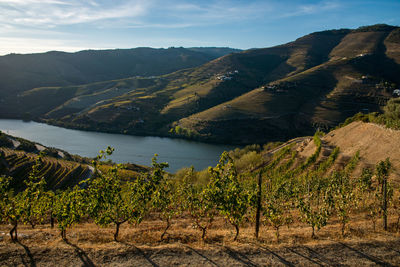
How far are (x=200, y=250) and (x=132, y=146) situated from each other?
13456 cm

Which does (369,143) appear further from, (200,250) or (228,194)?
(200,250)

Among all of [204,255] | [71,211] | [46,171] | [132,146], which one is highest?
[71,211]

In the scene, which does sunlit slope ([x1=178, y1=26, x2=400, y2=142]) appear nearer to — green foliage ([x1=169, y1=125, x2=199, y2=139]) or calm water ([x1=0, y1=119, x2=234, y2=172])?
green foliage ([x1=169, y1=125, x2=199, y2=139])

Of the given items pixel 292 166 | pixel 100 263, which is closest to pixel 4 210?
pixel 100 263

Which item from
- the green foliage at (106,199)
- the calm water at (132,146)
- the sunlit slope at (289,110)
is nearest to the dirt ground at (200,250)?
the green foliage at (106,199)

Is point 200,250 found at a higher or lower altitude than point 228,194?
lower

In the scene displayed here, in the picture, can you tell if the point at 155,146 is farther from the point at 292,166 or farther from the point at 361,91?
the point at 361,91

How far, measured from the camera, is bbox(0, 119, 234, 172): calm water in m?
125

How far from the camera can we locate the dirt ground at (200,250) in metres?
16.0

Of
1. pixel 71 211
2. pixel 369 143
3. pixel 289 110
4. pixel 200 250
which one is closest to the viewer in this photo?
pixel 200 250

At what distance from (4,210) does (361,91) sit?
199m

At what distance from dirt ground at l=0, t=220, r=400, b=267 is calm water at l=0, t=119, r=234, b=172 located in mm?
95056

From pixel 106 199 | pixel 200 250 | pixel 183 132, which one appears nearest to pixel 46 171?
pixel 106 199

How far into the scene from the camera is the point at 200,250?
17.2m
